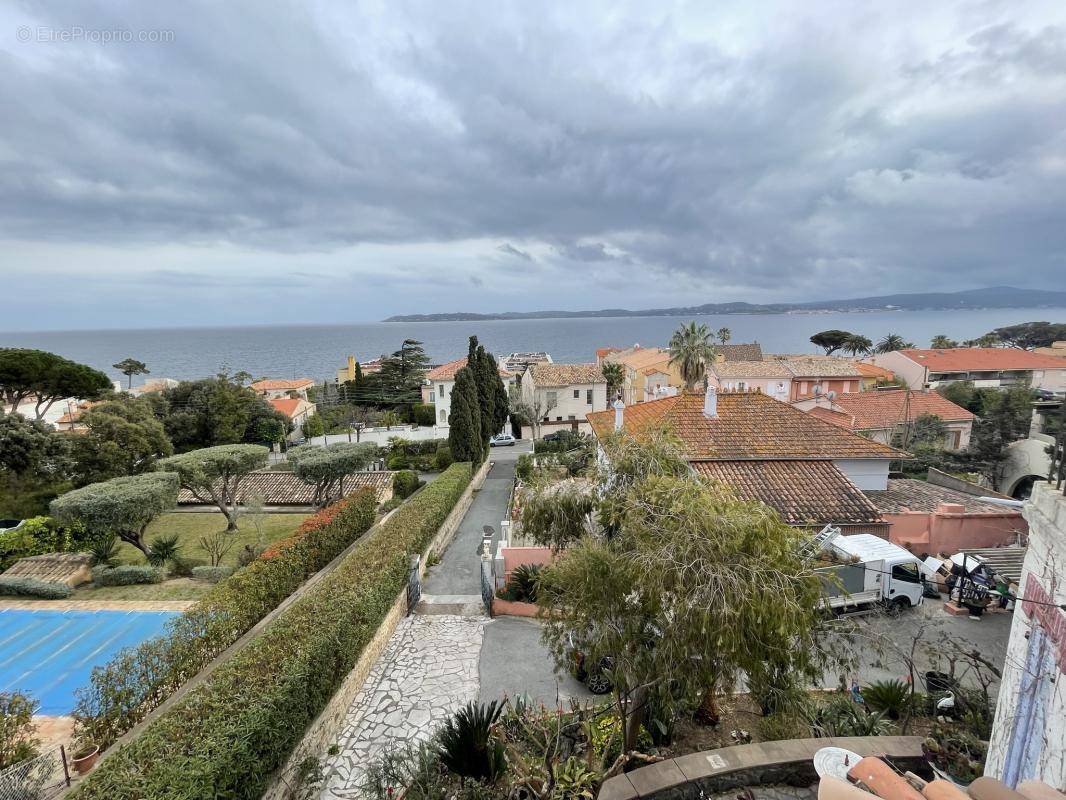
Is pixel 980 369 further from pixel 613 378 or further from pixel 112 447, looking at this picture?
pixel 112 447

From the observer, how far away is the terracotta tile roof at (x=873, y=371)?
55531 mm

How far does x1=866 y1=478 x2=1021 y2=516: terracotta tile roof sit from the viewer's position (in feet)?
54.7

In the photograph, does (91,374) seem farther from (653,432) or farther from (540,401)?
(653,432)

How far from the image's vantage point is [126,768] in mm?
5715

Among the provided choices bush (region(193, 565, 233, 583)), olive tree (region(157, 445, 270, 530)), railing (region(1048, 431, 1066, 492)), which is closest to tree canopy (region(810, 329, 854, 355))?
olive tree (region(157, 445, 270, 530))

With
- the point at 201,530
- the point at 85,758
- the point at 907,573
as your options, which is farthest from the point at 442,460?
the point at 85,758

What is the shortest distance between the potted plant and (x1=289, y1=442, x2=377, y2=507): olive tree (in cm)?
1567

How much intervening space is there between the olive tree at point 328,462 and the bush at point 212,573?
6615 mm

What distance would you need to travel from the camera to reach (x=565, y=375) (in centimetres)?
4959

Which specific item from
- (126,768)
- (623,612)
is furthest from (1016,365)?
(126,768)

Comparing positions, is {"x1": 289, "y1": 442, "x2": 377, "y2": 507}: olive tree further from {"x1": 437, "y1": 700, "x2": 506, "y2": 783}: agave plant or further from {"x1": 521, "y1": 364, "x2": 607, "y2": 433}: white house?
{"x1": 521, "y1": 364, "x2": 607, "y2": 433}: white house

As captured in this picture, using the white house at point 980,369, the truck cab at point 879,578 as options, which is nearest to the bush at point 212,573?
the truck cab at point 879,578

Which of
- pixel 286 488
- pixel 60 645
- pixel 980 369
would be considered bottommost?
pixel 286 488

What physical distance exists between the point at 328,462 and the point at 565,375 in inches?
1192
